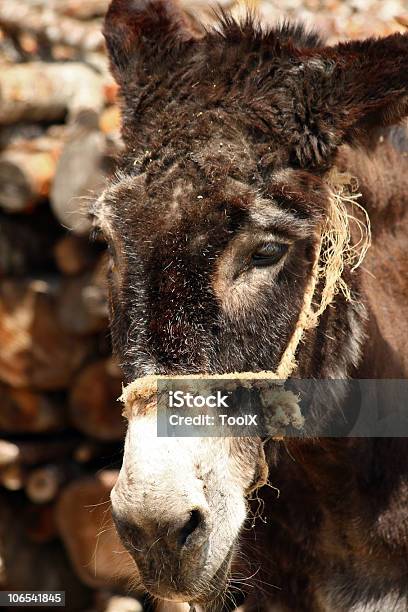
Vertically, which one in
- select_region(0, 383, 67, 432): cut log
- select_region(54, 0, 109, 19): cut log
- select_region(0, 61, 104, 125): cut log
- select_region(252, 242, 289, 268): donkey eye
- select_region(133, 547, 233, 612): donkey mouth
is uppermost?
select_region(54, 0, 109, 19): cut log

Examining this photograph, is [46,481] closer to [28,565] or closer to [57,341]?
[28,565]

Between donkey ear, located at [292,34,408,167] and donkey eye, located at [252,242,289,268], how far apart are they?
0.75ft

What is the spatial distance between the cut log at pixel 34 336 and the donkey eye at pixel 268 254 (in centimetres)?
215

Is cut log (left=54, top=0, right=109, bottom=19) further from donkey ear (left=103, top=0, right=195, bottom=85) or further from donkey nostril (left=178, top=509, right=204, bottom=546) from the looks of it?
donkey nostril (left=178, top=509, right=204, bottom=546)

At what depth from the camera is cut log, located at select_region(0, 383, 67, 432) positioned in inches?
171

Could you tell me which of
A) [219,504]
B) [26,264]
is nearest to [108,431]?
[26,264]

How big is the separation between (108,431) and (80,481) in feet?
0.95

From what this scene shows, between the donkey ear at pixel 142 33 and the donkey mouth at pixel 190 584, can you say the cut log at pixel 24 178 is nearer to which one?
the donkey ear at pixel 142 33

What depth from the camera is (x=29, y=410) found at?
4.35 meters

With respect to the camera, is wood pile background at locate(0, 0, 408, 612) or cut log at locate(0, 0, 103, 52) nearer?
wood pile background at locate(0, 0, 408, 612)

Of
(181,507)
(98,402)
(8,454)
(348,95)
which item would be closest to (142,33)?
(348,95)

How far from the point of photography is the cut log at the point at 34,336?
4.09m

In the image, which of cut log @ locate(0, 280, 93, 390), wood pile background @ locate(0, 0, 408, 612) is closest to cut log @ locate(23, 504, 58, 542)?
wood pile background @ locate(0, 0, 408, 612)

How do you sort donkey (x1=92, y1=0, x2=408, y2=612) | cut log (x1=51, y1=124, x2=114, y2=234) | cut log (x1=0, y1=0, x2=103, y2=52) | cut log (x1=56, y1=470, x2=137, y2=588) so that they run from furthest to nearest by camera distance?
cut log (x1=0, y1=0, x2=103, y2=52)
cut log (x1=56, y1=470, x2=137, y2=588)
cut log (x1=51, y1=124, x2=114, y2=234)
donkey (x1=92, y1=0, x2=408, y2=612)
